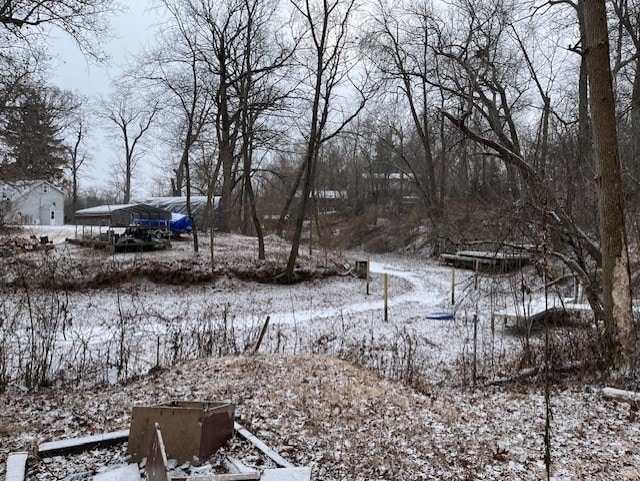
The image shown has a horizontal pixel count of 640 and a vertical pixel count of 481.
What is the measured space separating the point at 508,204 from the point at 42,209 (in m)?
51.0

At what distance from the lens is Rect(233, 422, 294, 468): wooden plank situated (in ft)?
13.1

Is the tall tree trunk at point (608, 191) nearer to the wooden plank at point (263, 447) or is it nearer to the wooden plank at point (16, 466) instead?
the wooden plank at point (263, 447)

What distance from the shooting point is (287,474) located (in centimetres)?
368

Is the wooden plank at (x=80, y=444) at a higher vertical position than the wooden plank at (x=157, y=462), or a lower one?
lower

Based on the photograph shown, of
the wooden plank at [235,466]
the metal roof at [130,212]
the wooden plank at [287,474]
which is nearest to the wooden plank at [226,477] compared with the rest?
the wooden plank at [287,474]

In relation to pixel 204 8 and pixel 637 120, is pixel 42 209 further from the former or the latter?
pixel 637 120

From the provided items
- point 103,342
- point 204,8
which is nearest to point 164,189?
point 204,8

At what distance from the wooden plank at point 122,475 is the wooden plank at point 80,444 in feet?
1.61

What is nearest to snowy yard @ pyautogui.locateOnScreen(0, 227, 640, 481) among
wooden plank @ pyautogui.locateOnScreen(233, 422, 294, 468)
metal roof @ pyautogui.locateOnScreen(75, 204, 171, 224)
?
wooden plank @ pyautogui.locateOnScreen(233, 422, 294, 468)

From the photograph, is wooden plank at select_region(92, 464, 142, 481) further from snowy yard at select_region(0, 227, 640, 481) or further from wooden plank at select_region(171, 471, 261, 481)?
wooden plank at select_region(171, 471, 261, 481)

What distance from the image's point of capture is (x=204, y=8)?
23031 millimetres

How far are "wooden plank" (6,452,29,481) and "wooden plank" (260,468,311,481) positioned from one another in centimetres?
167

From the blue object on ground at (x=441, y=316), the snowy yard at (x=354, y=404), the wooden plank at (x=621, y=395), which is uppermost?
the wooden plank at (x=621, y=395)

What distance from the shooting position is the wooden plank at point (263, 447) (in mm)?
3998
